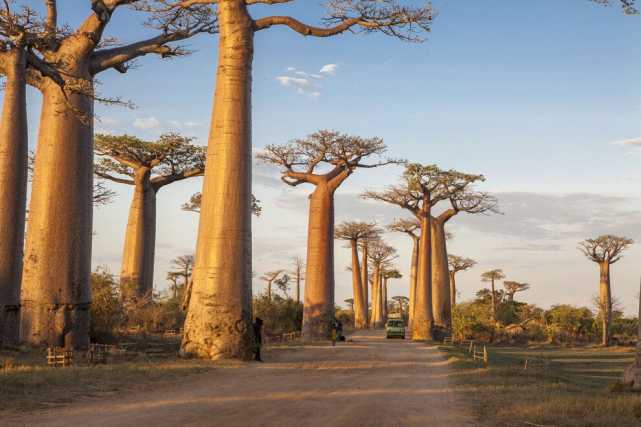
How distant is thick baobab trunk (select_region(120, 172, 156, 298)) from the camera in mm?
28547

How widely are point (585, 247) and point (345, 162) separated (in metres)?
19.4

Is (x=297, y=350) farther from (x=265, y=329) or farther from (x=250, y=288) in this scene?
(x=265, y=329)

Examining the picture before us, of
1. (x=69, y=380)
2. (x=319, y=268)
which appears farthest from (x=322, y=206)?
(x=69, y=380)

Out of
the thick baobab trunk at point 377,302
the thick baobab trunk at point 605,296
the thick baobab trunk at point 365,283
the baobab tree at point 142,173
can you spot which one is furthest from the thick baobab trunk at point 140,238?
the thick baobab trunk at point 377,302

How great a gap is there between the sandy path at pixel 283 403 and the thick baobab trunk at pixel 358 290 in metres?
37.1

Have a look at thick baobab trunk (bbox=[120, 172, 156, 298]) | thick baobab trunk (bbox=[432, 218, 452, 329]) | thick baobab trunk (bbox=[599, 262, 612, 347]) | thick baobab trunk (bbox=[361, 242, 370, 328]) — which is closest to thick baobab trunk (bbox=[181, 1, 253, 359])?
thick baobab trunk (bbox=[120, 172, 156, 298])

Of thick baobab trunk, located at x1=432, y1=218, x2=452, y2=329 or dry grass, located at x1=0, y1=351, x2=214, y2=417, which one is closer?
dry grass, located at x1=0, y1=351, x2=214, y2=417

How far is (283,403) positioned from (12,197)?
33.8 feet

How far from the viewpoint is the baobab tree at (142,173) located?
28.1 metres

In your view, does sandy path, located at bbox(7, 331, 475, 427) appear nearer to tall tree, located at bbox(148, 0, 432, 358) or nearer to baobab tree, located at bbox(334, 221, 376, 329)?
tall tree, located at bbox(148, 0, 432, 358)

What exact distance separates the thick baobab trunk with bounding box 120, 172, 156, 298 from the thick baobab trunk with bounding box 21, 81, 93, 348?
13423mm

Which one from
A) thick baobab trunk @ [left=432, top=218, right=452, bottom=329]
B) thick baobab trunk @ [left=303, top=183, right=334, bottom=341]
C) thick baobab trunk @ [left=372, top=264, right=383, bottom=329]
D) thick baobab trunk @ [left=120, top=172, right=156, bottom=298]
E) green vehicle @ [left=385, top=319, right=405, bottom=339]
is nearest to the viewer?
thick baobab trunk @ [left=303, top=183, right=334, bottom=341]

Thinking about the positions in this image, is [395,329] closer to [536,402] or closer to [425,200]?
[425,200]

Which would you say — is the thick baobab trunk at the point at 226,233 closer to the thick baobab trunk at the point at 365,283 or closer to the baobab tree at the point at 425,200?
the baobab tree at the point at 425,200
